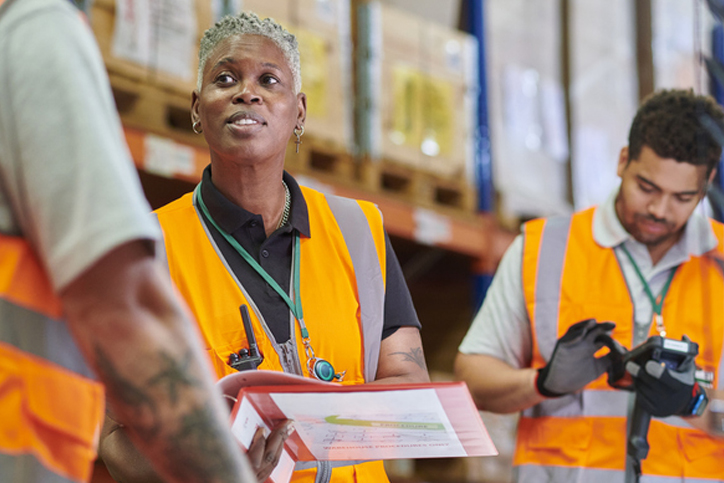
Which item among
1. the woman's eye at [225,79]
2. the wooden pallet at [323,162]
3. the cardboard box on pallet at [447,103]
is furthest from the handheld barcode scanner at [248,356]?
the cardboard box on pallet at [447,103]

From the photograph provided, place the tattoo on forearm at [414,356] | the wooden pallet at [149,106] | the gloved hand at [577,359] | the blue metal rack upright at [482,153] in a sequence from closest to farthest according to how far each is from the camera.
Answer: the tattoo on forearm at [414,356]
the gloved hand at [577,359]
the wooden pallet at [149,106]
the blue metal rack upright at [482,153]

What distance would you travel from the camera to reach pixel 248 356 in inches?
76.0

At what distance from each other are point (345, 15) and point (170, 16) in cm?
129

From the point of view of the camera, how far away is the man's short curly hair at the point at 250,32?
7.11 feet

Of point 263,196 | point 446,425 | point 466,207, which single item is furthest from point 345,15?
point 446,425

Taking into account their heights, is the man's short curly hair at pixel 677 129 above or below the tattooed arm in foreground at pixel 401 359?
above

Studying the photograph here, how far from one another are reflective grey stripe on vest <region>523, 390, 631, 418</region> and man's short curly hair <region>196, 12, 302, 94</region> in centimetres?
134

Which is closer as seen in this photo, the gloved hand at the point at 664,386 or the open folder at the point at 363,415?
the open folder at the point at 363,415

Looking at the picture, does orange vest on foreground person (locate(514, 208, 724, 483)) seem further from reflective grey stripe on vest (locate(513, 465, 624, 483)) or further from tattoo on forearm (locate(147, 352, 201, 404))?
tattoo on forearm (locate(147, 352, 201, 404))

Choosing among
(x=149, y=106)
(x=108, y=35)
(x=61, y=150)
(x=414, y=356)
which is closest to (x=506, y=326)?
(x=414, y=356)

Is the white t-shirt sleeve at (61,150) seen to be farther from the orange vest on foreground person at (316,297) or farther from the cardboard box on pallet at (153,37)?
the cardboard box on pallet at (153,37)

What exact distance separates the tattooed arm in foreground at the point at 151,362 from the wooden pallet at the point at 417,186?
14.9 ft

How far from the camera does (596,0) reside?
8.00 m

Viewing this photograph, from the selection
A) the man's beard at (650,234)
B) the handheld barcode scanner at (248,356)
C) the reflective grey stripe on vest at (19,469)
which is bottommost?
the handheld barcode scanner at (248,356)
